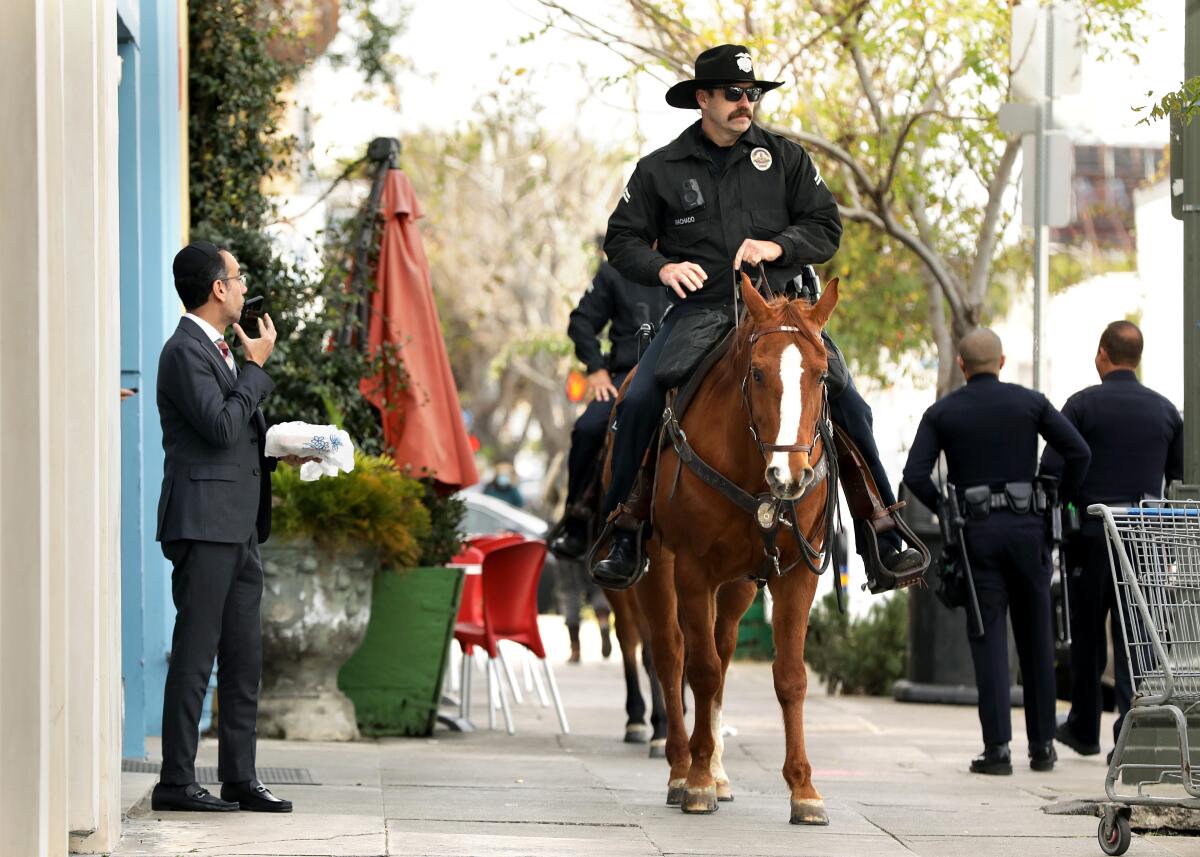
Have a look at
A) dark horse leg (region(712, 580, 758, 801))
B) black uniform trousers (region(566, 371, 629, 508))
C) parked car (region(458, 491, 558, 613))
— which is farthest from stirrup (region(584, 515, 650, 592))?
parked car (region(458, 491, 558, 613))

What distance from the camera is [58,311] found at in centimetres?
623

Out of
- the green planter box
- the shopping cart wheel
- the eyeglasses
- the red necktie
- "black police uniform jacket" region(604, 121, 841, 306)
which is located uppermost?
the eyeglasses

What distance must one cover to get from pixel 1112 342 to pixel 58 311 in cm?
646

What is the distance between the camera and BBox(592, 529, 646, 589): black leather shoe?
884cm

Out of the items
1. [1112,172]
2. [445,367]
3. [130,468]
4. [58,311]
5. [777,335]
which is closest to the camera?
[58,311]

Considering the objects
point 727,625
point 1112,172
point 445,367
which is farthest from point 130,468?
point 1112,172

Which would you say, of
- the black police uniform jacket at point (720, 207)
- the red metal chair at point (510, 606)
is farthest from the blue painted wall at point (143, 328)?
the black police uniform jacket at point (720, 207)

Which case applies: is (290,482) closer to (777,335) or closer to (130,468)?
(130,468)

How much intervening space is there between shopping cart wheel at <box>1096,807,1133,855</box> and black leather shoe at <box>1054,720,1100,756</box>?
376 centimetres

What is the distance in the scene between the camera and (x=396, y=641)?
11.8m

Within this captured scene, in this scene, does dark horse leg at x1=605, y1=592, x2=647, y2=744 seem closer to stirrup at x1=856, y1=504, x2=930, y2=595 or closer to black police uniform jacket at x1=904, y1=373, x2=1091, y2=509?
black police uniform jacket at x1=904, y1=373, x2=1091, y2=509

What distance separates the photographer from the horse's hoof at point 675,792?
8875 millimetres

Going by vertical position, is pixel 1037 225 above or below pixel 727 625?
above

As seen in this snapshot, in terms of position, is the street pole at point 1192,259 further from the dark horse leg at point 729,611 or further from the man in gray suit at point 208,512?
the man in gray suit at point 208,512
